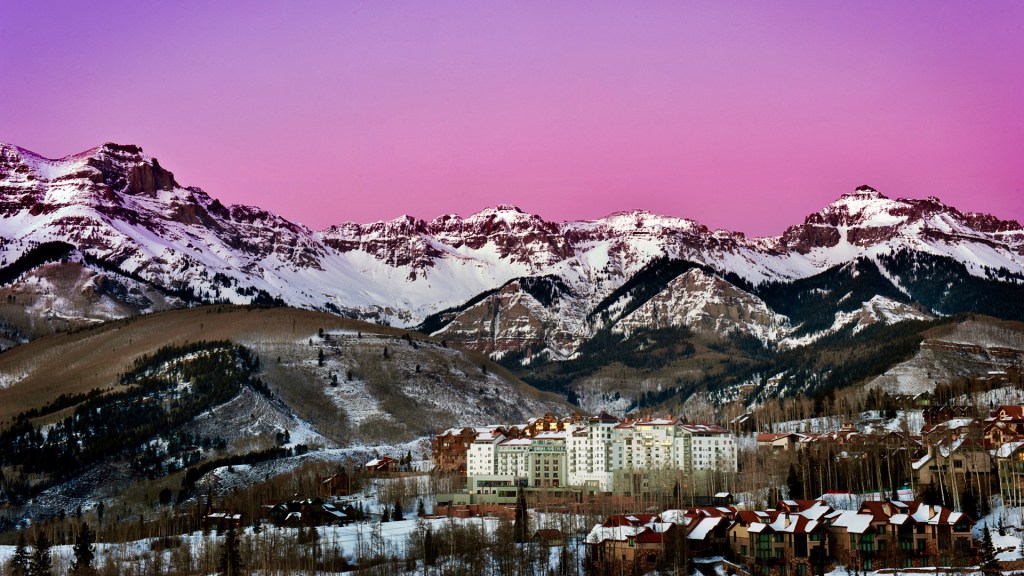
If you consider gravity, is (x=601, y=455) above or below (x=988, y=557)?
above

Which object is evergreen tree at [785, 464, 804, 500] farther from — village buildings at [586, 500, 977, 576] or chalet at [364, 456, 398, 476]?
chalet at [364, 456, 398, 476]

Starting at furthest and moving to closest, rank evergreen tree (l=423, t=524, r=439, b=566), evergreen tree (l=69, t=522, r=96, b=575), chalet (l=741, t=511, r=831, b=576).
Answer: evergreen tree (l=69, t=522, r=96, b=575)
evergreen tree (l=423, t=524, r=439, b=566)
chalet (l=741, t=511, r=831, b=576)

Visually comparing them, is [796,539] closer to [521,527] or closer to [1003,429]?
[521,527]

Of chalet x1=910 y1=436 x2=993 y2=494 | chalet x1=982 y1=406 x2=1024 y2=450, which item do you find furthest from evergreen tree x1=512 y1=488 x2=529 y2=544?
chalet x1=982 y1=406 x2=1024 y2=450

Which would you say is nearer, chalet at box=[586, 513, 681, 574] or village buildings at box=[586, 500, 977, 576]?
village buildings at box=[586, 500, 977, 576]

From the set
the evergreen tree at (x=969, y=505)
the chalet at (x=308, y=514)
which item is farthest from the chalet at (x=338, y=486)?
the evergreen tree at (x=969, y=505)

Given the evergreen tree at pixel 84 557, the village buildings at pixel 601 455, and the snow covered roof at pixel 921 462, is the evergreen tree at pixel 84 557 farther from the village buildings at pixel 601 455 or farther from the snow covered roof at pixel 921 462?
the snow covered roof at pixel 921 462

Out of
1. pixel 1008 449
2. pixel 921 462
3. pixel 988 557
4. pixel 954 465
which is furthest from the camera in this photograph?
pixel 921 462

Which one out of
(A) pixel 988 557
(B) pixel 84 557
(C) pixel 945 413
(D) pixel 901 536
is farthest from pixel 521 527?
(C) pixel 945 413

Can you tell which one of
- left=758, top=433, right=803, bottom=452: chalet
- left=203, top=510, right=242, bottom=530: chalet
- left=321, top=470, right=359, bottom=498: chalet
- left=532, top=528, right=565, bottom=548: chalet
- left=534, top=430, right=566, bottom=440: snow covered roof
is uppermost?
left=534, top=430, right=566, bottom=440: snow covered roof

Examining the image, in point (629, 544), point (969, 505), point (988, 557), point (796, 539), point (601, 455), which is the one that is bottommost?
point (988, 557)

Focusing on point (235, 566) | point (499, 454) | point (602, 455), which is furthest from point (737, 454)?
point (235, 566)

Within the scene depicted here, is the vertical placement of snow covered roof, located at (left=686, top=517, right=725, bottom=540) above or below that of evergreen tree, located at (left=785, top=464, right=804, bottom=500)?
below

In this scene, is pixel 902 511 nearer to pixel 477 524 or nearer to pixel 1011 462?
pixel 1011 462
